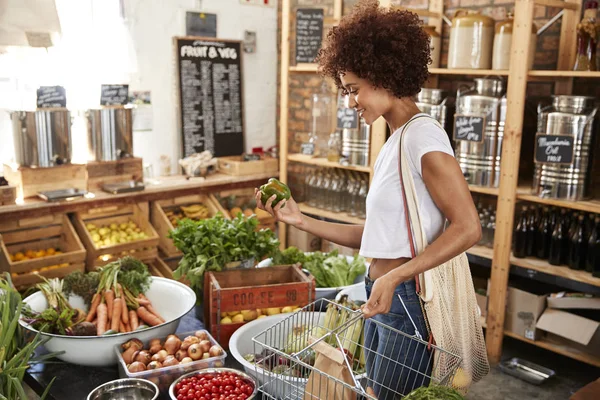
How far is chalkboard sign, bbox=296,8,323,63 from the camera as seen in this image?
4.64m

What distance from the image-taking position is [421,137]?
160cm

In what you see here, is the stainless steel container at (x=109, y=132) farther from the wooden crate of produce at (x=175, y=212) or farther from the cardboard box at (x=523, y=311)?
the cardboard box at (x=523, y=311)

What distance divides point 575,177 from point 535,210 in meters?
0.40

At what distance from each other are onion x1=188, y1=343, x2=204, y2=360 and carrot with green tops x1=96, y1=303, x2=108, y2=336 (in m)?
0.35

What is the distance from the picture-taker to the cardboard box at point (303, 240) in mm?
4938

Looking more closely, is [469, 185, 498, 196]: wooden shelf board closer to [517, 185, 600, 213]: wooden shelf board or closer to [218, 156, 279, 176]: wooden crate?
[517, 185, 600, 213]: wooden shelf board

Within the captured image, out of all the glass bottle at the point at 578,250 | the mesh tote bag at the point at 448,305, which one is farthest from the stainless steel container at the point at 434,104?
the mesh tote bag at the point at 448,305

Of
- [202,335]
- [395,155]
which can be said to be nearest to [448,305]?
[395,155]

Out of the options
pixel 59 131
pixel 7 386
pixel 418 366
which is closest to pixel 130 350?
pixel 7 386

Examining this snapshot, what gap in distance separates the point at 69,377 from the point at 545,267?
8.62 ft

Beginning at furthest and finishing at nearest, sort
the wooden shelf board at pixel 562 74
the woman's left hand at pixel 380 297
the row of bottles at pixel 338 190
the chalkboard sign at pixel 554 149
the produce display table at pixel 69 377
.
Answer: the row of bottles at pixel 338 190
the chalkboard sign at pixel 554 149
the wooden shelf board at pixel 562 74
the produce display table at pixel 69 377
the woman's left hand at pixel 380 297

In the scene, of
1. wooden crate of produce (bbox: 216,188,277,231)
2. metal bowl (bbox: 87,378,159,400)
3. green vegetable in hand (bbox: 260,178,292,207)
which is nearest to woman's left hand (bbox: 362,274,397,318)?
green vegetable in hand (bbox: 260,178,292,207)

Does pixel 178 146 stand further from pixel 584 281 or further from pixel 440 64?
pixel 584 281

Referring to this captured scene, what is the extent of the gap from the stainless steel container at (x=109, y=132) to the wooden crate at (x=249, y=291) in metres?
2.19
